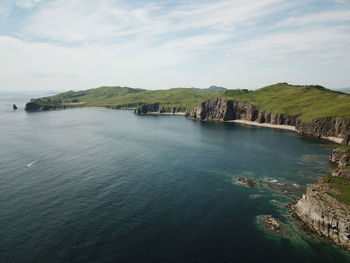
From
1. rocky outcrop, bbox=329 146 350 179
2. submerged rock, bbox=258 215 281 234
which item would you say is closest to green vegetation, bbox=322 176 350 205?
rocky outcrop, bbox=329 146 350 179

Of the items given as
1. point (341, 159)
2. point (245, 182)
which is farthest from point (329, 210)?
point (341, 159)

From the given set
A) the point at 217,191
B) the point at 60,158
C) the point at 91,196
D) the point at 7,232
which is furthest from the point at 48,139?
the point at 217,191

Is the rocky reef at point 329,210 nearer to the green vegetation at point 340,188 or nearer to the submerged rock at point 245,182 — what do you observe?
the green vegetation at point 340,188

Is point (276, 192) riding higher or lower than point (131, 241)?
higher

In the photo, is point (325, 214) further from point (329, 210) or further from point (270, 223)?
point (270, 223)

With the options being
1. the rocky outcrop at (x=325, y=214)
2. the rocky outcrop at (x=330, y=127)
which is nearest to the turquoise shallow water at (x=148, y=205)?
the rocky outcrop at (x=325, y=214)

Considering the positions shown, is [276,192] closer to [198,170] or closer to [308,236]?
[308,236]
